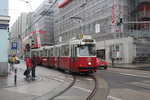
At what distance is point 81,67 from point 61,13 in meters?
54.7

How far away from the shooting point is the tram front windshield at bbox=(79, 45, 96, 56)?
1717 centimetres

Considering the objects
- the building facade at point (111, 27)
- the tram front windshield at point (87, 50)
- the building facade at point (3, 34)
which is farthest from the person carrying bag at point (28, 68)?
the building facade at point (111, 27)

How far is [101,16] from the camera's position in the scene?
152 ft

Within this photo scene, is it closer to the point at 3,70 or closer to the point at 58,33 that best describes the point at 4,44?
the point at 3,70

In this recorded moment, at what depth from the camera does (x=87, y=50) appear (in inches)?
683

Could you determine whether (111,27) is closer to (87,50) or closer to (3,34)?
(87,50)

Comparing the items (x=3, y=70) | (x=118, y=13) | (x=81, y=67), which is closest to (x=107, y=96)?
(x=81, y=67)

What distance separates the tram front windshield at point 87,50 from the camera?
1717 centimetres

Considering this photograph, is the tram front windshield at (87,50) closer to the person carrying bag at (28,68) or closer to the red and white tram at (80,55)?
the red and white tram at (80,55)

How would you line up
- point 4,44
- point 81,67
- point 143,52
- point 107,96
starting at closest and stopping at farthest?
point 107,96 < point 81,67 < point 4,44 < point 143,52

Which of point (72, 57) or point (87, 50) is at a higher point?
point (87, 50)

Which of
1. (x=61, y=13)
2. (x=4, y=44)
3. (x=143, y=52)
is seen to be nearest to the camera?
(x=4, y=44)

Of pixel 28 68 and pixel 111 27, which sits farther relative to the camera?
pixel 111 27

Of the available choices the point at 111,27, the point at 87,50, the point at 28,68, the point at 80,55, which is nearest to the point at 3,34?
the point at 28,68
